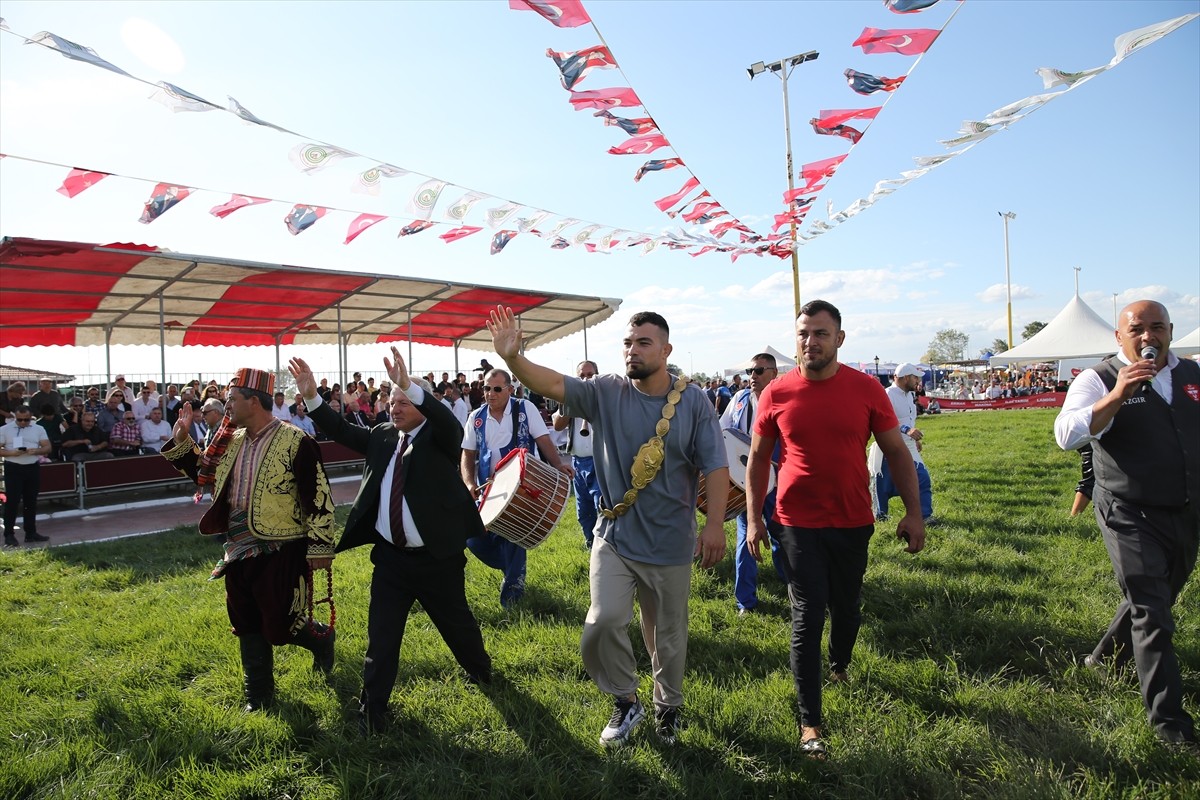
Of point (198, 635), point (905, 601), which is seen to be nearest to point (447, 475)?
point (198, 635)

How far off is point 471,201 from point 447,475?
15.1 feet

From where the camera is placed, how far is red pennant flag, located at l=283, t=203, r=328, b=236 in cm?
754

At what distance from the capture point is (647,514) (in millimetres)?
3678

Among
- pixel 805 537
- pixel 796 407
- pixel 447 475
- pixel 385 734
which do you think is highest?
pixel 796 407

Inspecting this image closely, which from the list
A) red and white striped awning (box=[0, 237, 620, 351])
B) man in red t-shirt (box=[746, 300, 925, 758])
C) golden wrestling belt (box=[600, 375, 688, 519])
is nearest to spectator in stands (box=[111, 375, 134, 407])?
red and white striped awning (box=[0, 237, 620, 351])

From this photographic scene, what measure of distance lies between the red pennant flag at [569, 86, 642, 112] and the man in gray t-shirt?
11.9 feet

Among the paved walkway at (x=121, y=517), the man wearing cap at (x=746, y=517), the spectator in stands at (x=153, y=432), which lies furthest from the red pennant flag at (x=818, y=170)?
the spectator in stands at (x=153, y=432)

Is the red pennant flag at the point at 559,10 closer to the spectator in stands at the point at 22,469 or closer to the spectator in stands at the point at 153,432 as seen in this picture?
the spectator in stands at the point at 22,469

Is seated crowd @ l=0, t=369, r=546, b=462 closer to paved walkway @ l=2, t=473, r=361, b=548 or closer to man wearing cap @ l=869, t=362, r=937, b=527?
paved walkway @ l=2, t=473, r=361, b=548

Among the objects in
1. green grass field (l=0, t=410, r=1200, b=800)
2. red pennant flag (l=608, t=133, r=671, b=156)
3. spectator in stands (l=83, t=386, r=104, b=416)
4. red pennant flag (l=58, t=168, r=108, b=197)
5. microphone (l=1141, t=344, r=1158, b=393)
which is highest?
red pennant flag (l=608, t=133, r=671, b=156)

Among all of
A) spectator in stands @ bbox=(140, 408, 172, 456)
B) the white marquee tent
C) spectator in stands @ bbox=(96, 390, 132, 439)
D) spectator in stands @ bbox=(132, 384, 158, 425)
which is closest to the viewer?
spectator in stands @ bbox=(96, 390, 132, 439)

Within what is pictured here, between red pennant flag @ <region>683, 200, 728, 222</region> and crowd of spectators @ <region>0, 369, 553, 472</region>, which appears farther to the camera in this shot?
crowd of spectators @ <region>0, 369, 553, 472</region>

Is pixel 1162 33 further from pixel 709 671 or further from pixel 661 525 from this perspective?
pixel 709 671

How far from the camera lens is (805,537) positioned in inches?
150
